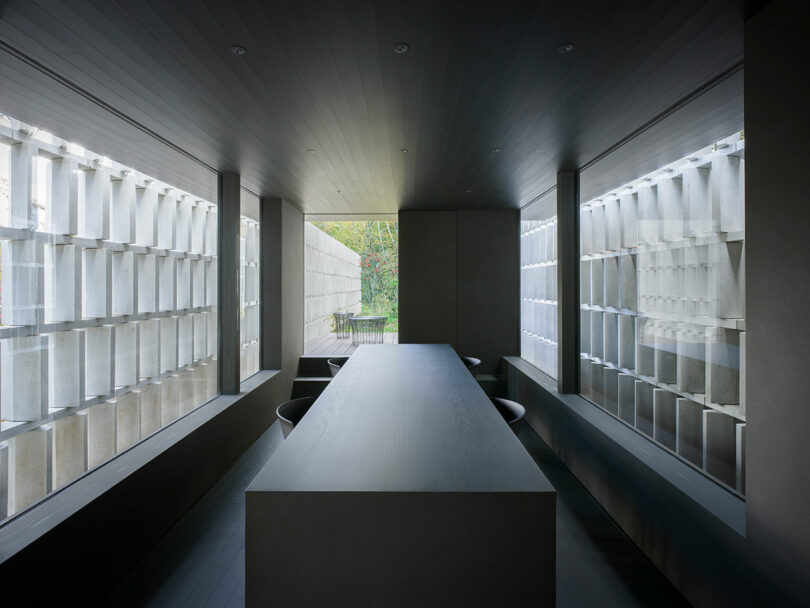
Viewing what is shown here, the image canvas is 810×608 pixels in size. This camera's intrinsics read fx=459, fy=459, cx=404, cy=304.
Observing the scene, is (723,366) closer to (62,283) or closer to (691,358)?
(691,358)

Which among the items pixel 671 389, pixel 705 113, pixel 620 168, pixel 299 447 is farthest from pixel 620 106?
pixel 299 447

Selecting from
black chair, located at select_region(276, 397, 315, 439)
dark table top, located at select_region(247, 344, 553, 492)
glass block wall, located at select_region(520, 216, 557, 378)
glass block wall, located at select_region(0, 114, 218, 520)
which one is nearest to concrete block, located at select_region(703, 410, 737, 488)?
dark table top, located at select_region(247, 344, 553, 492)

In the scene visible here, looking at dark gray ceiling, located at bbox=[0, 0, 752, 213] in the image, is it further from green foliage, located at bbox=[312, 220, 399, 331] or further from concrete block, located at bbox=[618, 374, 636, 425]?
green foliage, located at bbox=[312, 220, 399, 331]

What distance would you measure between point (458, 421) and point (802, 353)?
135cm

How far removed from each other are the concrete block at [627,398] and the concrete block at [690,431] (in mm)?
544

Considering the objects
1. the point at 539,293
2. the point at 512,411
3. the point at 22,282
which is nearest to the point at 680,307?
the point at 512,411

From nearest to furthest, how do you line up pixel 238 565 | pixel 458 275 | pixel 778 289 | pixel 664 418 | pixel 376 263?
pixel 778 289 < pixel 238 565 < pixel 664 418 < pixel 458 275 < pixel 376 263

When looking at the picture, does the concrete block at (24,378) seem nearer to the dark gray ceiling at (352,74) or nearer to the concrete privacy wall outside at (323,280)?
the dark gray ceiling at (352,74)

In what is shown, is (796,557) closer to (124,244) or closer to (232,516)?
(232,516)

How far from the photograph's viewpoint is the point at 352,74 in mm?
2336

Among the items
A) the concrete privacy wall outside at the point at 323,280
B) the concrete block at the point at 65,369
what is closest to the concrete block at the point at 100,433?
the concrete block at the point at 65,369

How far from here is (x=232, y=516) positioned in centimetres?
313

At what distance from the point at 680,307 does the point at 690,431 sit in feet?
2.31

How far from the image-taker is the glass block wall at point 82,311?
7.80ft
